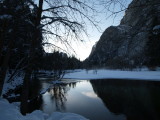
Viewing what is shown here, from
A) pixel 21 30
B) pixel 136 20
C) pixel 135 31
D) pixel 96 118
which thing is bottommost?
pixel 96 118

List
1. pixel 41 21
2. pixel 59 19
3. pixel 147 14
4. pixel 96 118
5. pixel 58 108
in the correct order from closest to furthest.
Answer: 1. pixel 147 14
2. pixel 59 19
3. pixel 41 21
4. pixel 96 118
5. pixel 58 108

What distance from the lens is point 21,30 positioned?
5875 millimetres

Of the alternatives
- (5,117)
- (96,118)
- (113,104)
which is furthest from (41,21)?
(113,104)

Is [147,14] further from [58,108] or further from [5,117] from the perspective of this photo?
[58,108]

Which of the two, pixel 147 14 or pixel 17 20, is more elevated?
pixel 17 20

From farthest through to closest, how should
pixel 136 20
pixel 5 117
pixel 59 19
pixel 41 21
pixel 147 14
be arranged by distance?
1. pixel 41 21
2. pixel 59 19
3. pixel 5 117
4. pixel 136 20
5. pixel 147 14

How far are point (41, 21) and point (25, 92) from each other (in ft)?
9.01

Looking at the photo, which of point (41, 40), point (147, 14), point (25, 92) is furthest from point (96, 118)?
point (147, 14)

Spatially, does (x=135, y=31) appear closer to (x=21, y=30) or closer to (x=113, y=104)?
(x=21, y=30)

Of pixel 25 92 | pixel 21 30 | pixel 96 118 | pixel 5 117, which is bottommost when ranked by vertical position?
pixel 96 118

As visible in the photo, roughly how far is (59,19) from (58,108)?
9.23 metres

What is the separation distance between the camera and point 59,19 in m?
4.89

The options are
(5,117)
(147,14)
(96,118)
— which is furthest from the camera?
(96,118)

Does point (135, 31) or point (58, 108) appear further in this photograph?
point (58, 108)
